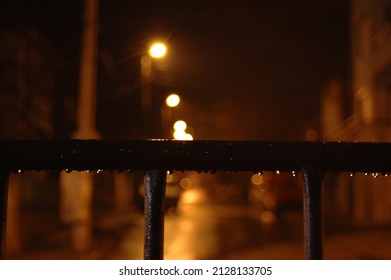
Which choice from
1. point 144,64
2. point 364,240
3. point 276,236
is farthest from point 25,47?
point 364,240

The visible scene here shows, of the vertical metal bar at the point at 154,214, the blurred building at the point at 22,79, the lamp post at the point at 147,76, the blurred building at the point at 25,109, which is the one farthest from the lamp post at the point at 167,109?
the vertical metal bar at the point at 154,214

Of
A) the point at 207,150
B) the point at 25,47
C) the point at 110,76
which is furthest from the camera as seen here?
the point at 110,76

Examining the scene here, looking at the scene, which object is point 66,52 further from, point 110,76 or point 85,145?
point 85,145

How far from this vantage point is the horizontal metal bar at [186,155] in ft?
3.83

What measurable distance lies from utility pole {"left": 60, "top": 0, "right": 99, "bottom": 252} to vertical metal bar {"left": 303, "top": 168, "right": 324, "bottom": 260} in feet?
43.6

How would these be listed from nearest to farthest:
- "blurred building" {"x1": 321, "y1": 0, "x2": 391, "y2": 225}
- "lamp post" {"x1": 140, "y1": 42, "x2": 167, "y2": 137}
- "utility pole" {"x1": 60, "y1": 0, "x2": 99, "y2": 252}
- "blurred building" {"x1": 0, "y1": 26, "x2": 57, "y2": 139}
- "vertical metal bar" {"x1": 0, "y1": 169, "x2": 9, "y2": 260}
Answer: "vertical metal bar" {"x1": 0, "y1": 169, "x2": 9, "y2": 260} < "utility pole" {"x1": 60, "y1": 0, "x2": 99, "y2": 252} < "blurred building" {"x1": 0, "y1": 26, "x2": 57, "y2": 139} < "lamp post" {"x1": 140, "y1": 42, "x2": 167, "y2": 137} < "blurred building" {"x1": 321, "y1": 0, "x2": 391, "y2": 225}

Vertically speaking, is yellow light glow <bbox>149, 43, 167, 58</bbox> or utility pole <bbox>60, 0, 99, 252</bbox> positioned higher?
yellow light glow <bbox>149, 43, 167, 58</bbox>

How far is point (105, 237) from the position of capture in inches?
691

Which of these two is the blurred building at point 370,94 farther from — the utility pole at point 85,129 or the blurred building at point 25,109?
the blurred building at point 25,109

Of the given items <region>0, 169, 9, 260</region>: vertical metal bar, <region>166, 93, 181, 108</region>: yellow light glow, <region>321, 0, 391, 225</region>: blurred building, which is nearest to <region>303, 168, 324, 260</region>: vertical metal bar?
<region>0, 169, 9, 260</region>: vertical metal bar

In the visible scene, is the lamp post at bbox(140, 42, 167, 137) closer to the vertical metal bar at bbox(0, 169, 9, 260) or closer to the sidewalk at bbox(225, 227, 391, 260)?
the sidewalk at bbox(225, 227, 391, 260)

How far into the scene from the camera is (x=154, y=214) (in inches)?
46.8

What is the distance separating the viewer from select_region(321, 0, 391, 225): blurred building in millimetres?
21781
